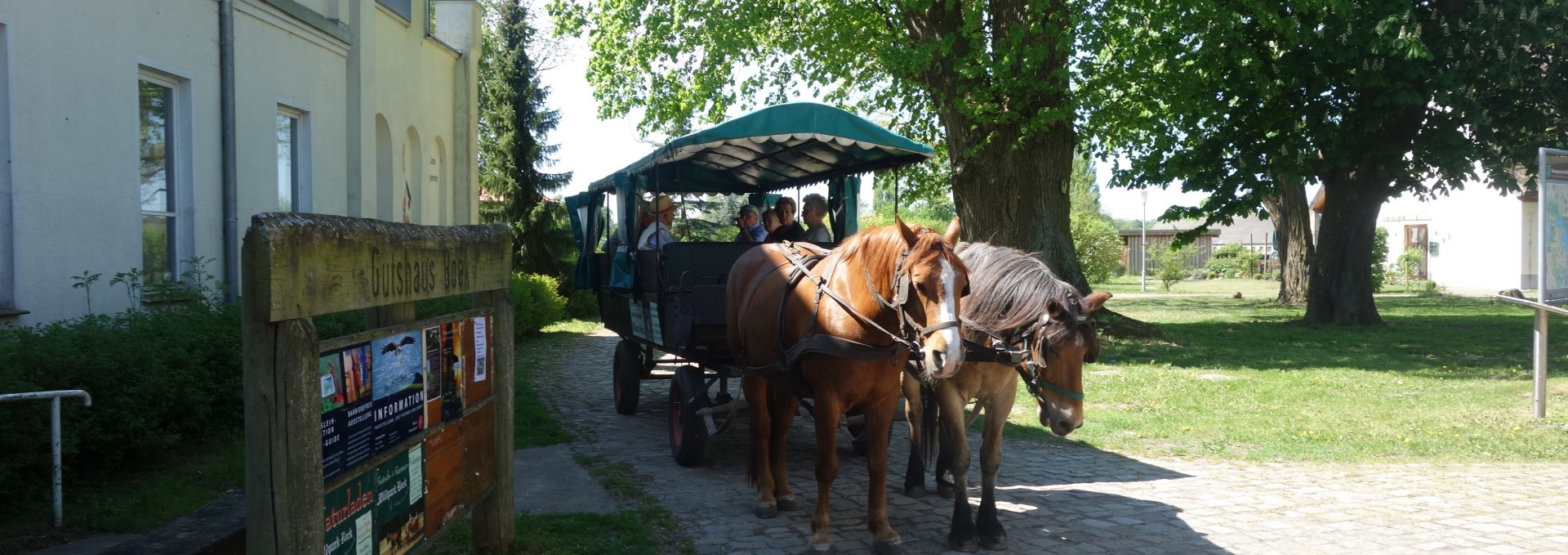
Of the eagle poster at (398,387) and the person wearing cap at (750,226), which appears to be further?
the person wearing cap at (750,226)

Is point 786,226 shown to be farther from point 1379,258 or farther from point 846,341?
point 1379,258

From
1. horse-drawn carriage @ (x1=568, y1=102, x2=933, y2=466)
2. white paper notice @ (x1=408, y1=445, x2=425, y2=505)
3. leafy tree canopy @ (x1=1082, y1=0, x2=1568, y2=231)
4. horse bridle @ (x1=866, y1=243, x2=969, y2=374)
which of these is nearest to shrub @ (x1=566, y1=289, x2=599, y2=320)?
leafy tree canopy @ (x1=1082, y1=0, x2=1568, y2=231)

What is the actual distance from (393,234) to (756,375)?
2.79 m

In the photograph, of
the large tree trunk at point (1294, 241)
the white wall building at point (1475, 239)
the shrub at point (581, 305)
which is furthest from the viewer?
the white wall building at point (1475, 239)

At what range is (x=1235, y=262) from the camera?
163ft

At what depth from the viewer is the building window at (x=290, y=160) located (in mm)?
10312

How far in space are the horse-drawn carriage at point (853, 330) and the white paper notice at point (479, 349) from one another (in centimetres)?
152

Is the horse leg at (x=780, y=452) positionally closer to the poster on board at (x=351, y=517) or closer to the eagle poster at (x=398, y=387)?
the eagle poster at (x=398, y=387)

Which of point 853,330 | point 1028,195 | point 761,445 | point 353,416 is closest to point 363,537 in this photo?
point 353,416

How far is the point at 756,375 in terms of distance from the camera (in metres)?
6.11

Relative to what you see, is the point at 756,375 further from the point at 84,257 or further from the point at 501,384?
Answer: the point at 84,257

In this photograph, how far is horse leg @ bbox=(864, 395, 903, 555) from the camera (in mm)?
5320

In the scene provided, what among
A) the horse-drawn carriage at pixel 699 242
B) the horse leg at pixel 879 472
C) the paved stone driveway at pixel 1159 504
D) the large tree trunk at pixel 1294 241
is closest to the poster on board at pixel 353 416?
the paved stone driveway at pixel 1159 504

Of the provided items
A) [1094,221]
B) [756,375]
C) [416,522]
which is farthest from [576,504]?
[1094,221]
